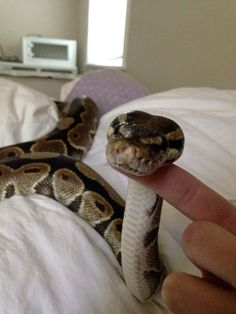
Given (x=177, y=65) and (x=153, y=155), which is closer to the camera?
(x=153, y=155)

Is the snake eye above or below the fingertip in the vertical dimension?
below

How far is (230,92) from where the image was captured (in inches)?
41.7

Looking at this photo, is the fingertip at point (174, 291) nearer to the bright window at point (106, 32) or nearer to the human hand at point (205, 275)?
the human hand at point (205, 275)

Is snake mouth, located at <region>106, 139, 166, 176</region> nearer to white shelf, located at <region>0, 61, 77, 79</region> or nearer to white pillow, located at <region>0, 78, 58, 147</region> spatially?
white pillow, located at <region>0, 78, 58, 147</region>

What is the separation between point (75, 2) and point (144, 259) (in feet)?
12.4

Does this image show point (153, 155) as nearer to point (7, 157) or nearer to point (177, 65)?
point (7, 157)

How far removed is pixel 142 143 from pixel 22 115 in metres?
0.87

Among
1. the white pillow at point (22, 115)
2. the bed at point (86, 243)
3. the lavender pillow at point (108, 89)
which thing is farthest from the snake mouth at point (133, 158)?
the lavender pillow at point (108, 89)

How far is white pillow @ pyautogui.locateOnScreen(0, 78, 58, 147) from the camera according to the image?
1140mm

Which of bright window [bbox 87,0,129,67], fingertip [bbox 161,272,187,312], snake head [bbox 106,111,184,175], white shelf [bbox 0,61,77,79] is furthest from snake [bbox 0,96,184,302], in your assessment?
white shelf [bbox 0,61,77,79]

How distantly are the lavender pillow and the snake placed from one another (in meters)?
0.16

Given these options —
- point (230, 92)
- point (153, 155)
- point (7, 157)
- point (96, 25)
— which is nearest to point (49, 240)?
point (153, 155)

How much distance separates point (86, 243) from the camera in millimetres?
617

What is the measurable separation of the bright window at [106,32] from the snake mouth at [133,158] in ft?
8.39
